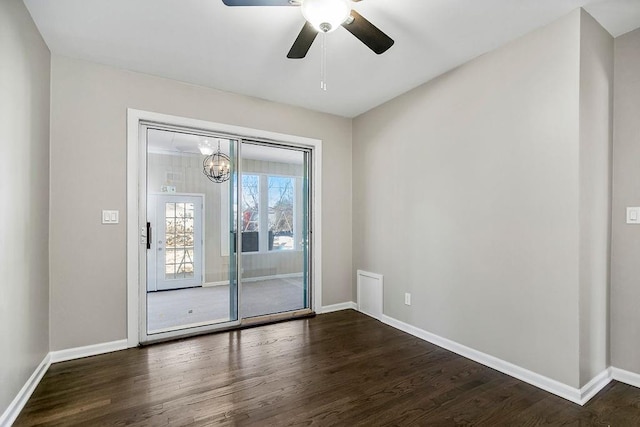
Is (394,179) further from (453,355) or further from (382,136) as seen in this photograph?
(453,355)

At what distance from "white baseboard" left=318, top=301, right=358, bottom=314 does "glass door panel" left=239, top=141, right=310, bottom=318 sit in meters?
0.23

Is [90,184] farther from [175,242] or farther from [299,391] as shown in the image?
[299,391]

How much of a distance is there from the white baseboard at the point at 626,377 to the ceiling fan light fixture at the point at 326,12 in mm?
3233

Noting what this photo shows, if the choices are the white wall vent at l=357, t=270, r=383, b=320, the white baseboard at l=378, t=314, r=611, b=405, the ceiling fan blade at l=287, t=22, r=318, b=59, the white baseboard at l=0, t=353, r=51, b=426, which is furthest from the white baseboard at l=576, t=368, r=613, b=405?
the white baseboard at l=0, t=353, r=51, b=426

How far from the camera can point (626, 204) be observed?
2400 mm

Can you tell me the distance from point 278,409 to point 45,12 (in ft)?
10.5

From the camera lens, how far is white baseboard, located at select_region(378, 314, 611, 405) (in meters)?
2.17

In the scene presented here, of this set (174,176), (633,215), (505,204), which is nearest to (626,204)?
(633,215)

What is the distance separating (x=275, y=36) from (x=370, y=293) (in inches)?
120

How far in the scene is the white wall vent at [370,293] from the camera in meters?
3.88

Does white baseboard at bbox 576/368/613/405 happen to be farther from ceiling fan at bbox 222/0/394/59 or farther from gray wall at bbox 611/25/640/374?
ceiling fan at bbox 222/0/394/59

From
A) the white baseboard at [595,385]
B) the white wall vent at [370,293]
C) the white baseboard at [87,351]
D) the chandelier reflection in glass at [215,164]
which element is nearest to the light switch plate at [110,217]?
the chandelier reflection in glass at [215,164]

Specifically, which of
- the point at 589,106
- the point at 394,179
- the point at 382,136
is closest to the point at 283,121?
the point at 382,136

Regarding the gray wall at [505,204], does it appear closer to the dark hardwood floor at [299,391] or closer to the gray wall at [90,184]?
the dark hardwood floor at [299,391]
